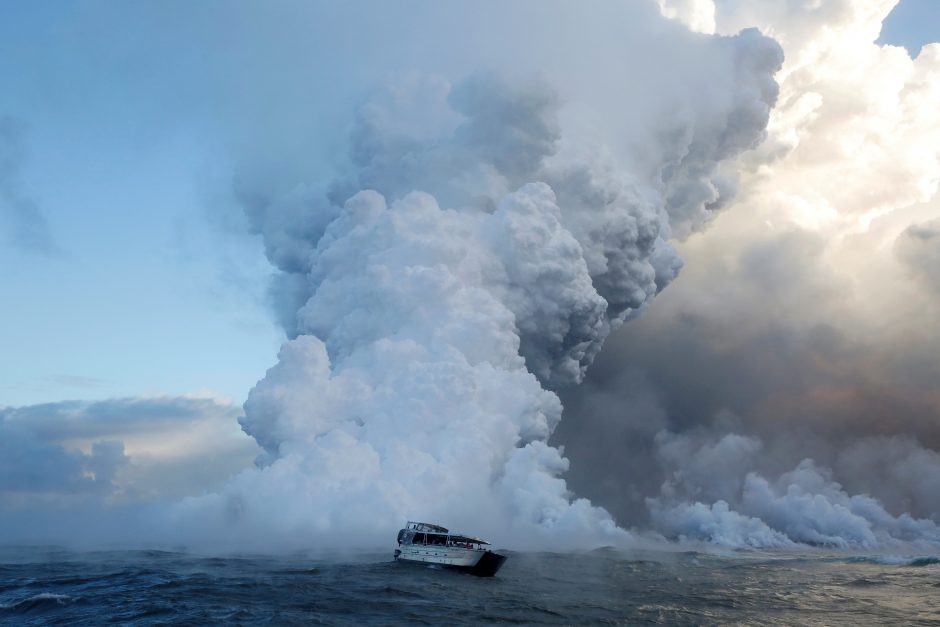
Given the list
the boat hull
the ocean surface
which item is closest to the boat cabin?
the boat hull

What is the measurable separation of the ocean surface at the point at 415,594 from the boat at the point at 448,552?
1.39 metres

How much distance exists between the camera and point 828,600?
79438 millimetres

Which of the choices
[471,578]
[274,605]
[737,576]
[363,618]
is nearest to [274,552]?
[471,578]

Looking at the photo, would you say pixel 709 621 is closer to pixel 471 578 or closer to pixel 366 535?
pixel 471 578

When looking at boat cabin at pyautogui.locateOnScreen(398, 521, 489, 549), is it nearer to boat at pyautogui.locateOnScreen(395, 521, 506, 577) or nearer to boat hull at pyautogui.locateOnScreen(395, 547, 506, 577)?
Result: boat at pyautogui.locateOnScreen(395, 521, 506, 577)

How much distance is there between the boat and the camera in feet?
281

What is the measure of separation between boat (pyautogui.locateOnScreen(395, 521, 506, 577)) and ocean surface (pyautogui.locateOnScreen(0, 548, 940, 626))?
139cm

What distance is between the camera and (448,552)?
86.9 m

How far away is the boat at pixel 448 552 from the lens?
85.5 m

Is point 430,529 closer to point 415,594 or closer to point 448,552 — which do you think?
point 448,552

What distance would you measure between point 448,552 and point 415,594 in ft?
64.8

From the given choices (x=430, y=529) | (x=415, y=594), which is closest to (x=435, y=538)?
(x=430, y=529)

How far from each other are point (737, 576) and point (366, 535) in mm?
54900

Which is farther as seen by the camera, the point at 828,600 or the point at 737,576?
the point at 737,576
